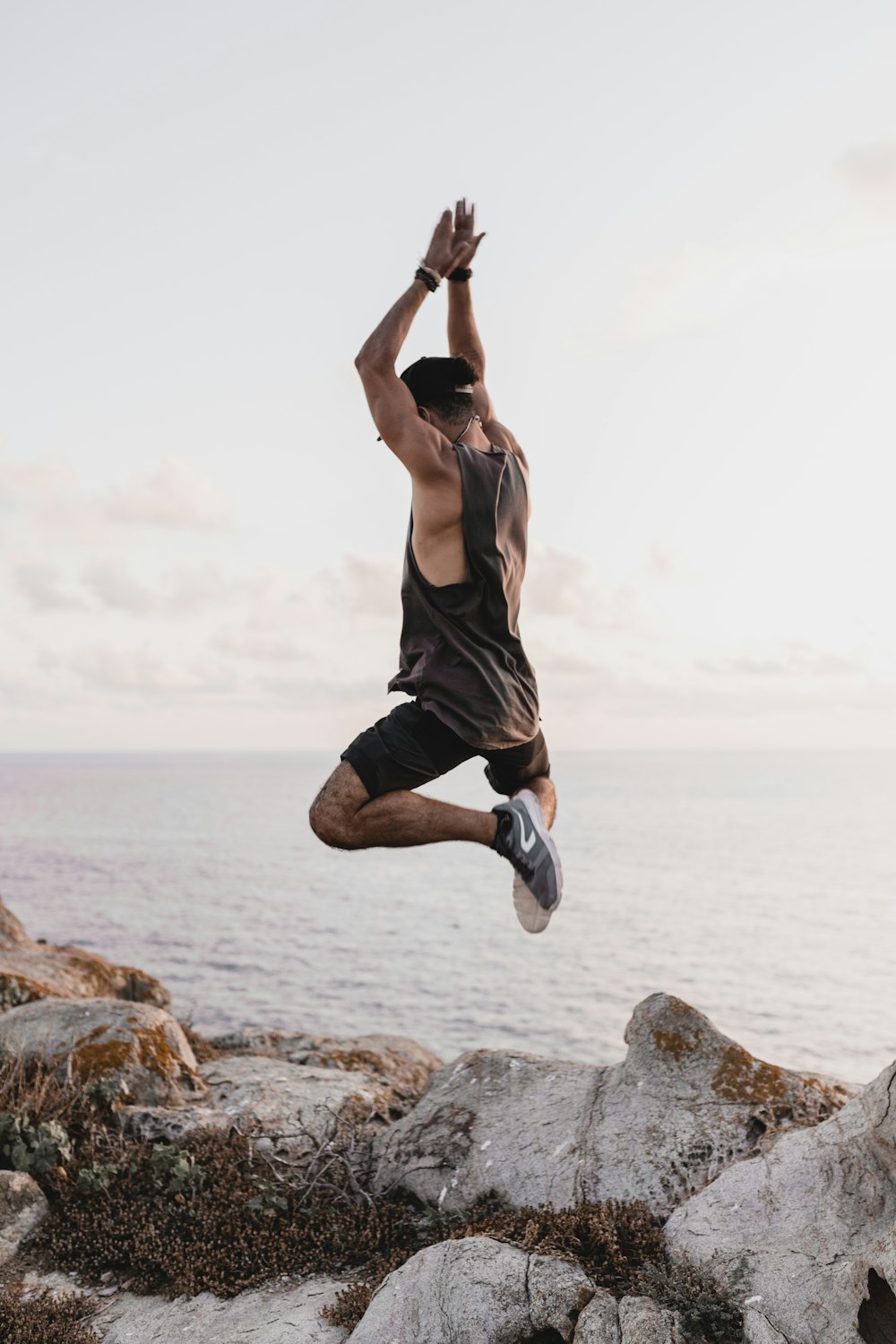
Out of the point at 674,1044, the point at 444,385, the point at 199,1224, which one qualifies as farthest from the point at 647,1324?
the point at 444,385

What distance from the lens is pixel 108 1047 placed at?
32.3ft

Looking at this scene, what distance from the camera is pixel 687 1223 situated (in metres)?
6.91

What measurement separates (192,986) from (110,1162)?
89.6 ft

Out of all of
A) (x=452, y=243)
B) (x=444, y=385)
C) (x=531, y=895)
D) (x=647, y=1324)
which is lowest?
(x=647, y=1324)

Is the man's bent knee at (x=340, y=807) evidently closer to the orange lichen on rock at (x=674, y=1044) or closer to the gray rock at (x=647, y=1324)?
the gray rock at (x=647, y=1324)

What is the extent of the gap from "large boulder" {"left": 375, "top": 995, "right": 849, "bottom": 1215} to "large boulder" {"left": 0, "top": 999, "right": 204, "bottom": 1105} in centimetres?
225

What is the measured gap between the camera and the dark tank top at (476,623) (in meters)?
6.39

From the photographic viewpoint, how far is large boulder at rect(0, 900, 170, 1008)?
542 inches

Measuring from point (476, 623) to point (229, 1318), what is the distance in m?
4.96

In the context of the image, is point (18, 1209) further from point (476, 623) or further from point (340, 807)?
point (476, 623)

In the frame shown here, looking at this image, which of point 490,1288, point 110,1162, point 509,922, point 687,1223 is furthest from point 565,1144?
point 509,922

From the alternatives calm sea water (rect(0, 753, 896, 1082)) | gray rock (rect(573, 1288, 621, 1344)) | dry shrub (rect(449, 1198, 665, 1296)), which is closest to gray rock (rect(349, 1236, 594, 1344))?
gray rock (rect(573, 1288, 621, 1344))

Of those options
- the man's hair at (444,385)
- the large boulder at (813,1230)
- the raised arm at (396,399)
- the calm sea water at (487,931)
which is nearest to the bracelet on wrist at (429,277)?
the raised arm at (396,399)

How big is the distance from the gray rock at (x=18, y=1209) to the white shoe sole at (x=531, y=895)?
15.9 ft
